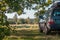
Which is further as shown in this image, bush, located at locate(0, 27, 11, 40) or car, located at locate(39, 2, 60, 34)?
car, located at locate(39, 2, 60, 34)

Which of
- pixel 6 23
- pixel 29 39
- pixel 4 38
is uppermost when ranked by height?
pixel 6 23

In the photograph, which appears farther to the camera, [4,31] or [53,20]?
[53,20]

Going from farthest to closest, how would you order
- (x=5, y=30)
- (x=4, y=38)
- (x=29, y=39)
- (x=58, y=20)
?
1. (x=58, y=20)
2. (x=29, y=39)
3. (x=4, y=38)
4. (x=5, y=30)

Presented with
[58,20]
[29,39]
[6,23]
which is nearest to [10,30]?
[6,23]

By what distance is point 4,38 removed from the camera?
6777 mm

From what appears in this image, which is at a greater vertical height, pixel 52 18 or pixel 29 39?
pixel 52 18

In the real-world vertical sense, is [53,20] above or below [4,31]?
below

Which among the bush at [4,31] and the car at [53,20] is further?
the car at [53,20]

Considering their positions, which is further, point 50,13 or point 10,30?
point 50,13

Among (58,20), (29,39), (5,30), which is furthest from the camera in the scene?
(58,20)

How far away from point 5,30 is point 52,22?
6.58 meters

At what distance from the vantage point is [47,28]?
13125 millimetres

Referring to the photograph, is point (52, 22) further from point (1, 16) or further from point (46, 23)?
point (1, 16)

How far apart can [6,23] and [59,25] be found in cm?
641
